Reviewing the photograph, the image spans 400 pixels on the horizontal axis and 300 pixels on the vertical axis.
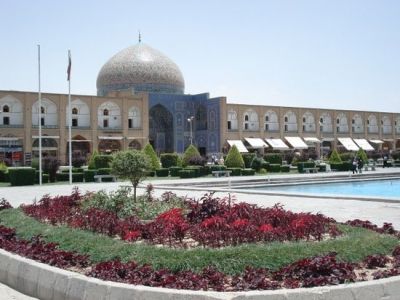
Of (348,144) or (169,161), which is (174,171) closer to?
(169,161)

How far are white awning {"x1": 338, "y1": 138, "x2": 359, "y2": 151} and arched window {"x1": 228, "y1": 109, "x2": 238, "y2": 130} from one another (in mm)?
12313

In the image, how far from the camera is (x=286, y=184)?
2128cm

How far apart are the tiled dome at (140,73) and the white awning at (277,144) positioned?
31.7 feet

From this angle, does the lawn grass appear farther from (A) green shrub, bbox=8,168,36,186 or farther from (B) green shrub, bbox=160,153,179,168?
(B) green shrub, bbox=160,153,179,168

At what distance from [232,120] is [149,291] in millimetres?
44017

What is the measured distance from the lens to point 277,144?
159 feet

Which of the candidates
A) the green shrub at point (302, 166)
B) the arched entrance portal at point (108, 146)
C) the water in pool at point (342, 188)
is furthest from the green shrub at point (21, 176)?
the arched entrance portal at point (108, 146)

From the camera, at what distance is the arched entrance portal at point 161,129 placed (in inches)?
1861

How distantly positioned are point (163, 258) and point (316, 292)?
4.64 ft

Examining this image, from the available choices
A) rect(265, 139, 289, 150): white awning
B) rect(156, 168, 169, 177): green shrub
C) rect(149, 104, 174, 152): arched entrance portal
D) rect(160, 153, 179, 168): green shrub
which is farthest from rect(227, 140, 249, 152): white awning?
rect(156, 168, 169, 177): green shrub

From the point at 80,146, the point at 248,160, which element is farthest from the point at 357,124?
the point at 80,146

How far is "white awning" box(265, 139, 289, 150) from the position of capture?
4814cm

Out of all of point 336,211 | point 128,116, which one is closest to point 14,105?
point 128,116

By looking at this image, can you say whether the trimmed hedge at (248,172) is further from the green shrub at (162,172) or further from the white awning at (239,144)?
the white awning at (239,144)
